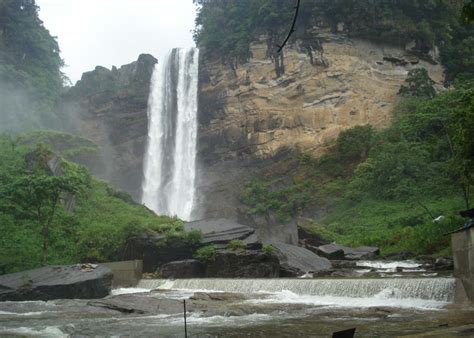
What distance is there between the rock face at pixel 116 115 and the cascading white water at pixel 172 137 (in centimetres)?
94

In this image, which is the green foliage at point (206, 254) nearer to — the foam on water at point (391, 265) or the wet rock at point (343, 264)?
the wet rock at point (343, 264)

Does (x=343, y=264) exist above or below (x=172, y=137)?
below

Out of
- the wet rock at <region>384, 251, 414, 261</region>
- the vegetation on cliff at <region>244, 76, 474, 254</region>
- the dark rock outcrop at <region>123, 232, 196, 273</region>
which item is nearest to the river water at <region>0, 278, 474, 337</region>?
the dark rock outcrop at <region>123, 232, 196, 273</region>

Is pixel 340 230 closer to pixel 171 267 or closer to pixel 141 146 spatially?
pixel 171 267

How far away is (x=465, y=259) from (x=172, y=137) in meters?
33.1

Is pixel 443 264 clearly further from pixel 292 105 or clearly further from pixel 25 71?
pixel 25 71

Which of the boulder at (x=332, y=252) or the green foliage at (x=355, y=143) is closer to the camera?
the boulder at (x=332, y=252)

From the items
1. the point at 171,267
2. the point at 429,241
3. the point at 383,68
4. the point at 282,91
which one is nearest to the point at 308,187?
the point at 282,91

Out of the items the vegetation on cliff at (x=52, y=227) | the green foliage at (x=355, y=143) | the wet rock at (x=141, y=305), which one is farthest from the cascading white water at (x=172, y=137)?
the wet rock at (x=141, y=305)

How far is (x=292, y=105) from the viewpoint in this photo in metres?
40.0

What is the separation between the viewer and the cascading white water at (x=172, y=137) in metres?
40.2

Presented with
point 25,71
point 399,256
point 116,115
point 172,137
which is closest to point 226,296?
point 399,256

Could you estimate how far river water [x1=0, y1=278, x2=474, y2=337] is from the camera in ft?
31.8

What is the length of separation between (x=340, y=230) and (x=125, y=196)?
1324 centimetres
